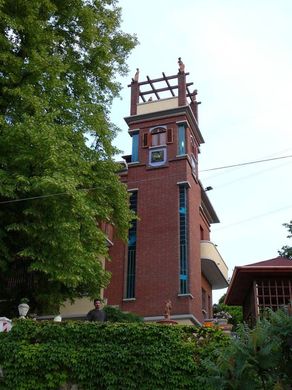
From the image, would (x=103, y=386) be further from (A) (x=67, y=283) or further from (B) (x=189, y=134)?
(B) (x=189, y=134)

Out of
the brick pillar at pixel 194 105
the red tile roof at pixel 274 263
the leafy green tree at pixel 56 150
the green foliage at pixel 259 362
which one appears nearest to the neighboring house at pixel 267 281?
the red tile roof at pixel 274 263

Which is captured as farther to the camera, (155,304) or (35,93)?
(155,304)

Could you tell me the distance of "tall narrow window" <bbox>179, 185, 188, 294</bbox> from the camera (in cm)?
2125

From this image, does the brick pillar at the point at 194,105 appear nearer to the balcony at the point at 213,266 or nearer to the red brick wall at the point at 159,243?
the red brick wall at the point at 159,243

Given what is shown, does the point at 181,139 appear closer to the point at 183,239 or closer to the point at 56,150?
the point at 183,239

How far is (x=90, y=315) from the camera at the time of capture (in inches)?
551

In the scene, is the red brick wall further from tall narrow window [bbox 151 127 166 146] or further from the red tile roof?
the red tile roof

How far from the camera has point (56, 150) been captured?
14781 mm

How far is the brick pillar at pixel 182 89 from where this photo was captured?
24.2 metres

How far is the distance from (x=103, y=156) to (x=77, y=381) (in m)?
7.86

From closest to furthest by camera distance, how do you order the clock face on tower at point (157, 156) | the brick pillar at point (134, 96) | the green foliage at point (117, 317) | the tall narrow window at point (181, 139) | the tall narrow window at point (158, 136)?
the green foliage at point (117, 317) < the tall narrow window at point (181, 139) < the clock face on tower at point (157, 156) < the tall narrow window at point (158, 136) < the brick pillar at point (134, 96)

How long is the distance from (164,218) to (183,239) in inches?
45.1

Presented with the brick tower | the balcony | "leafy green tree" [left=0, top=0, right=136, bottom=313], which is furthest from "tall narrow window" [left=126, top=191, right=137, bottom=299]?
"leafy green tree" [left=0, top=0, right=136, bottom=313]

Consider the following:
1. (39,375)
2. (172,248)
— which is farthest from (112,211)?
(39,375)
